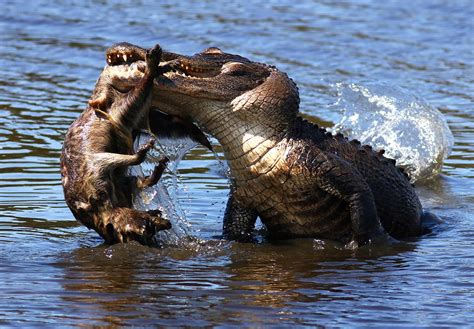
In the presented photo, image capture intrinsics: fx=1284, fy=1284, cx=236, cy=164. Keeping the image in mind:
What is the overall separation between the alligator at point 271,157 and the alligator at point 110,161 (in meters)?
0.30

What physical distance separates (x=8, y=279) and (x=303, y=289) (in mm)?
1727

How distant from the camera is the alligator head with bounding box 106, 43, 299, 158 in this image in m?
8.14

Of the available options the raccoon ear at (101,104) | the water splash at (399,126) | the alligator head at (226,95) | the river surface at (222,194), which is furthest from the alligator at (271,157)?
the water splash at (399,126)

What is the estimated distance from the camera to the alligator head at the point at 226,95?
8.14m

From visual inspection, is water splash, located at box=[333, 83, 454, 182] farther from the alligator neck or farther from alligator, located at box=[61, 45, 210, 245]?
alligator, located at box=[61, 45, 210, 245]

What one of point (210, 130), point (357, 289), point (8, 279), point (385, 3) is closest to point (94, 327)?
point (8, 279)

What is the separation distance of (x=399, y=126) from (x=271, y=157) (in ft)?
13.3

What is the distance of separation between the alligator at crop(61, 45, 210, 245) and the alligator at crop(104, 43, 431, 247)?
0.97 feet

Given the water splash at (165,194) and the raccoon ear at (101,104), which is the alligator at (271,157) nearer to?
the water splash at (165,194)

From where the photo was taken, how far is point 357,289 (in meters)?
7.41

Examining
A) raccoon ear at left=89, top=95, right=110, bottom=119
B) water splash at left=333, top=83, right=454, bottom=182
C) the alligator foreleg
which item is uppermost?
raccoon ear at left=89, top=95, right=110, bottom=119

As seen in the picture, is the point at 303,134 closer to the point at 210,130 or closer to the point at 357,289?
the point at 210,130

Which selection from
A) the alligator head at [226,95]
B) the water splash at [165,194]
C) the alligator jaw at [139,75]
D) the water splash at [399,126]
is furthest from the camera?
the water splash at [399,126]

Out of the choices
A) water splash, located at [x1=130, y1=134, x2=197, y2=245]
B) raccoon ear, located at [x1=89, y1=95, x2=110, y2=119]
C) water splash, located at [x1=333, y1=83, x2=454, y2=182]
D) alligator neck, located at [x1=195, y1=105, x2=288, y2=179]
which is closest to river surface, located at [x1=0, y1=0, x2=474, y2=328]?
water splash, located at [x1=130, y1=134, x2=197, y2=245]
